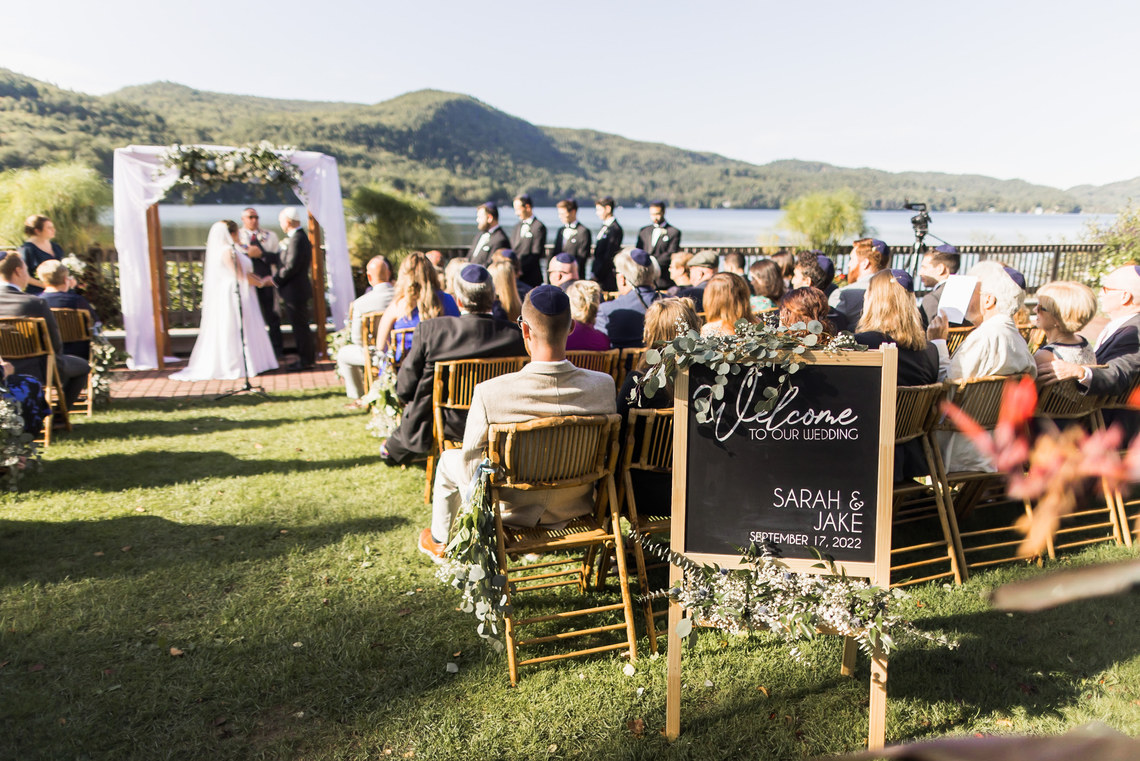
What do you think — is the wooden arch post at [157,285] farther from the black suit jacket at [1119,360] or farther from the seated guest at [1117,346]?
the black suit jacket at [1119,360]

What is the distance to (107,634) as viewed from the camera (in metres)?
3.42

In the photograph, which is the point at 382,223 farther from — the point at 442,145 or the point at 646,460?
the point at 442,145

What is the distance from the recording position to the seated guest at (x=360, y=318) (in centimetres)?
709

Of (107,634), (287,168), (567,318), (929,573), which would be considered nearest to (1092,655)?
(929,573)

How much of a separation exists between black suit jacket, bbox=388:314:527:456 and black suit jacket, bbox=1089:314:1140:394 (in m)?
3.21

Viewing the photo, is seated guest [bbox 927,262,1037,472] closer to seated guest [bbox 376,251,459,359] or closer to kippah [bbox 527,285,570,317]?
kippah [bbox 527,285,570,317]

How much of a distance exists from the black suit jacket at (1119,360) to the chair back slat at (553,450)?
9.10 ft

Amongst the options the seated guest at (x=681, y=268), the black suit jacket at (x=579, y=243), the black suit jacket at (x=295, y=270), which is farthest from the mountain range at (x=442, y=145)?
the black suit jacket at (x=295, y=270)

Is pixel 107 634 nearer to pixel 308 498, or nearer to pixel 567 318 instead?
pixel 308 498

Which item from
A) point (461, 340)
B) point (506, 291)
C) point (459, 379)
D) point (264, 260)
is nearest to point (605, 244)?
point (264, 260)

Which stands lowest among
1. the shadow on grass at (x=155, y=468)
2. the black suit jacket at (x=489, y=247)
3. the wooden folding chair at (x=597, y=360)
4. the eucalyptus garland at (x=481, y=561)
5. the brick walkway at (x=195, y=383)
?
the shadow on grass at (x=155, y=468)

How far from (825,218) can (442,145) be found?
92392 millimetres

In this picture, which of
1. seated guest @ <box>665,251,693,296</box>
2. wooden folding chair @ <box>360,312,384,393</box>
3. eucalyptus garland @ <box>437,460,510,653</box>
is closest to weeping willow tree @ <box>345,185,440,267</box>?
wooden folding chair @ <box>360,312,384,393</box>

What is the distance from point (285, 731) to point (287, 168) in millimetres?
8895
